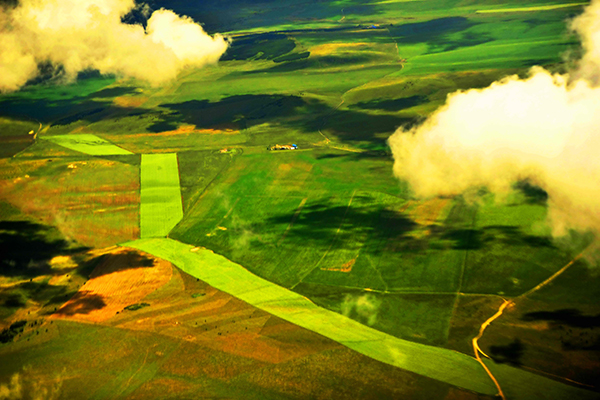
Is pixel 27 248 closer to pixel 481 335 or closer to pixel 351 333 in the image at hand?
pixel 351 333

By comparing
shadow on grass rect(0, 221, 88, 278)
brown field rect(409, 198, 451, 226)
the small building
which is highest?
the small building

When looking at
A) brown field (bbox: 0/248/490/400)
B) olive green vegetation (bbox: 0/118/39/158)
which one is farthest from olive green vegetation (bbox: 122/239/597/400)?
olive green vegetation (bbox: 0/118/39/158)

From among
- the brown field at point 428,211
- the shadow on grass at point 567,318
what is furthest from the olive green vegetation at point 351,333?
the brown field at point 428,211

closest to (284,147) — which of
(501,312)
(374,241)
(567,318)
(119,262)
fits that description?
(374,241)

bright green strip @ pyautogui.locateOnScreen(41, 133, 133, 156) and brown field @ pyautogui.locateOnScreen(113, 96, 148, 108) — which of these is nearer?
bright green strip @ pyautogui.locateOnScreen(41, 133, 133, 156)

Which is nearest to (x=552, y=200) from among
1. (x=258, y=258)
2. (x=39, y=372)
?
(x=258, y=258)

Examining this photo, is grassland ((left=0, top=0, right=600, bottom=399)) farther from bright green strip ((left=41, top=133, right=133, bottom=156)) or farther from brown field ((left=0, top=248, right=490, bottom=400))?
bright green strip ((left=41, top=133, right=133, bottom=156))

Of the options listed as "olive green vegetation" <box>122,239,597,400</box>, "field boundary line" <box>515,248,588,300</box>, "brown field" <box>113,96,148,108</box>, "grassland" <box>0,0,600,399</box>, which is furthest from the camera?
"brown field" <box>113,96,148,108</box>
